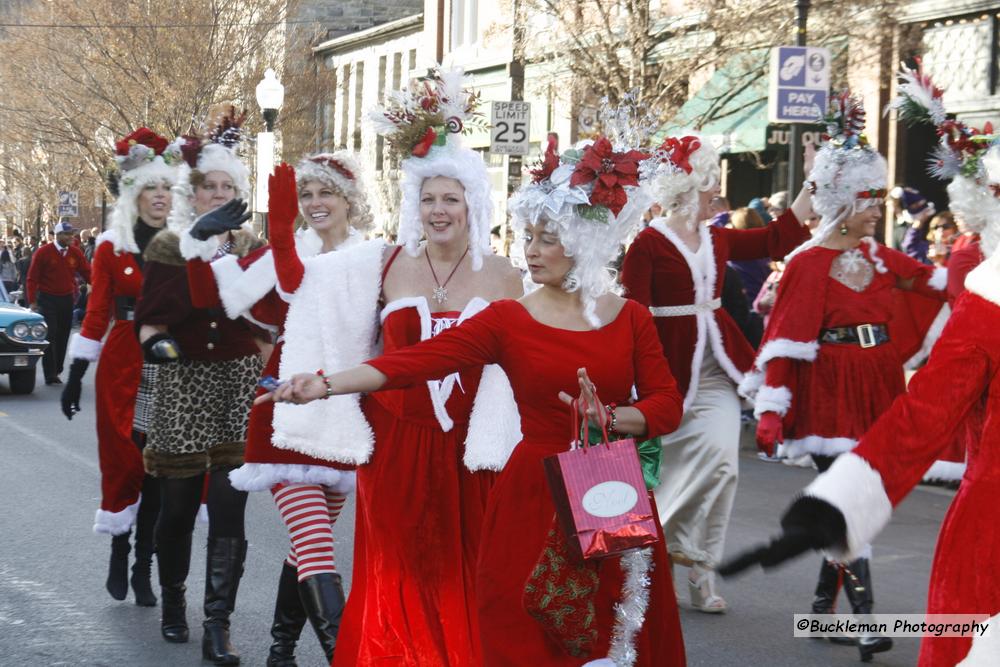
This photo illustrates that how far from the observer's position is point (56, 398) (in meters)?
16.2

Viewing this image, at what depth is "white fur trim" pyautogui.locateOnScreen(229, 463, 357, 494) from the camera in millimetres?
5074

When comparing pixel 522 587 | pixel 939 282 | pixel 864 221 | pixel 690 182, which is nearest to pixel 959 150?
pixel 864 221

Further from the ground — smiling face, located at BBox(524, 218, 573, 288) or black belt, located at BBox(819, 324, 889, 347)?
smiling face, located at BBox(524, 218, 573, 288)

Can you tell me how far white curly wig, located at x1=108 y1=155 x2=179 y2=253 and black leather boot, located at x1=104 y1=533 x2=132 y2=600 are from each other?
Answer: 1.41m

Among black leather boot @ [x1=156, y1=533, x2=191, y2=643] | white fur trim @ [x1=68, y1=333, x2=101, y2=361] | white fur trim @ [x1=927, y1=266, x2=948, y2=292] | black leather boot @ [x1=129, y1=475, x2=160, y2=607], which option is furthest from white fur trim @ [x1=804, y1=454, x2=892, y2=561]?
white fur trim @ [x1=68, y1=333, x2=101, y2=361]

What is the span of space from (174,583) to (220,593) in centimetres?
52

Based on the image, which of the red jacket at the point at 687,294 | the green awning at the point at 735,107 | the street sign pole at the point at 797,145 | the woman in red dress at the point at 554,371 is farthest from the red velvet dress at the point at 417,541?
the green awning at the point at 735,107

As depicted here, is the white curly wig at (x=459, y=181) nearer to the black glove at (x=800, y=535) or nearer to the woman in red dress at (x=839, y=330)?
the woman in red dress at (x=839, y=330)

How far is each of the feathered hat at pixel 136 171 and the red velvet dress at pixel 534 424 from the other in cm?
335

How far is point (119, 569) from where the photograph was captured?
6.72 meters

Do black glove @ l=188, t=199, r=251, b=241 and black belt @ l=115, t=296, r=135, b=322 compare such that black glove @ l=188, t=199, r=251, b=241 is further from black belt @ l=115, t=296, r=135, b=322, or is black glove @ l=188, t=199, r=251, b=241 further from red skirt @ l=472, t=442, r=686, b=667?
red skirt @ l=472, t=442, r=686, b=667

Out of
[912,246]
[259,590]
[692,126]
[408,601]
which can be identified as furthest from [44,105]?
[408,601]

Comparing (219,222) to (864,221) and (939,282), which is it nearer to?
(864,221)

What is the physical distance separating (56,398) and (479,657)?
12.5 metres
